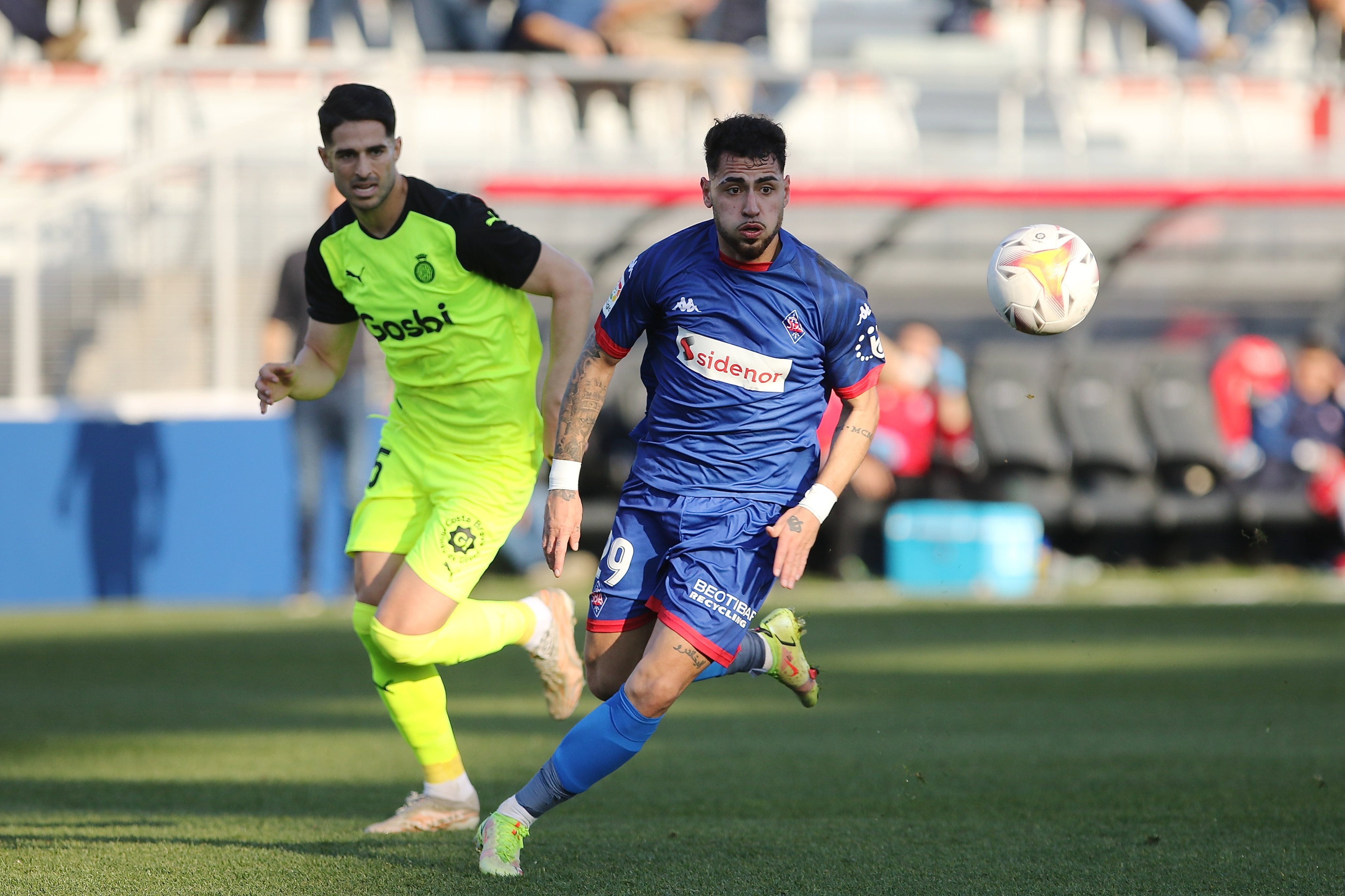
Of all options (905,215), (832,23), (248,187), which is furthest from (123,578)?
(832,23)

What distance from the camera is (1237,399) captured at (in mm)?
15938

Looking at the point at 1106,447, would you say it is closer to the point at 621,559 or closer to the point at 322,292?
the point at 322,292

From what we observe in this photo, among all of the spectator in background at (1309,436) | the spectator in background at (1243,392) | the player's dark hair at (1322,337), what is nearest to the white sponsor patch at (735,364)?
the spectator in background at (1309,436)

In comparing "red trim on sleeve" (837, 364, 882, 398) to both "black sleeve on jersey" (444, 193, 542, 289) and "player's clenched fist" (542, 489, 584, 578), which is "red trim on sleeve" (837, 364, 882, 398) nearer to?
"player's clenched fist" (542, 489, 584, 578)

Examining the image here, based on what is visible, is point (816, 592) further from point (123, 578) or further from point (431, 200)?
point (431, 200)

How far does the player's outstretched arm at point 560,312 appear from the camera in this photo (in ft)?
18.5

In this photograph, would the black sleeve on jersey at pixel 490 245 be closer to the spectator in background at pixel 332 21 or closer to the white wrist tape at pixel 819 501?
the white wrist tape at pixel 819 501

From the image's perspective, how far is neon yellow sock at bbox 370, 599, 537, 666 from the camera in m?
5.48

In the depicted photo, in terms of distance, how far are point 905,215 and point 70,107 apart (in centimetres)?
816

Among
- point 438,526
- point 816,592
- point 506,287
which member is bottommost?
point 816,592

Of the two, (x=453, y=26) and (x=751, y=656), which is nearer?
(x=751, y=656)

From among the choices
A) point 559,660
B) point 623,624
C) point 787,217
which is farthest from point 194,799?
point 787,217

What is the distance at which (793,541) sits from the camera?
4.68 m

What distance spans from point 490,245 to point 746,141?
1181 millimetres
